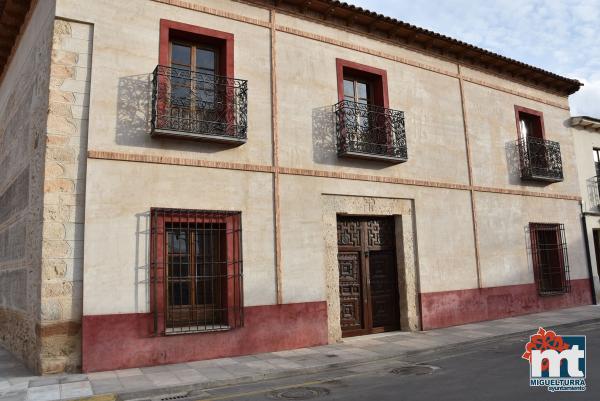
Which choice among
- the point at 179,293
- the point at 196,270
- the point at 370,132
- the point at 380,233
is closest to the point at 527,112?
the point at 370,132

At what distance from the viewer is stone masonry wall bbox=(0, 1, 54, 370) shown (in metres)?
7.66

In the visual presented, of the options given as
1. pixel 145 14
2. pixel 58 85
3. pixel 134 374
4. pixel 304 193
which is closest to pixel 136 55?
pixel 145 14

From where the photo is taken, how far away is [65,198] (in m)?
7.26

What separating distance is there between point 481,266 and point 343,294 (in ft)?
13.0

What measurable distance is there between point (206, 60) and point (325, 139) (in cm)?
279

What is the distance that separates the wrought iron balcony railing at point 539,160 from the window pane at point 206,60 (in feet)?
28.9

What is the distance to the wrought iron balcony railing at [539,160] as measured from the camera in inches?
513

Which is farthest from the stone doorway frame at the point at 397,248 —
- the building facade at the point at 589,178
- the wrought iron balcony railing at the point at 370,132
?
the building facade at the point at 589,178

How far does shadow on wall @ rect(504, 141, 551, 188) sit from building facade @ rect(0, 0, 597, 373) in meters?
0.08

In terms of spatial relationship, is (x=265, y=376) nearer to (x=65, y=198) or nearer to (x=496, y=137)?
(x=65, y=198)

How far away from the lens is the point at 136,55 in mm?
8133

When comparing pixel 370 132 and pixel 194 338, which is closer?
pixel 194 338

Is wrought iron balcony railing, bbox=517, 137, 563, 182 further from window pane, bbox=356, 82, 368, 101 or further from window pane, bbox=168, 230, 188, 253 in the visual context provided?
window pane, bbox=168, 230, 188, 253

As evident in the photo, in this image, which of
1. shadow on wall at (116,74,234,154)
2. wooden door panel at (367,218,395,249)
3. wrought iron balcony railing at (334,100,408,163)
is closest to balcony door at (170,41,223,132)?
shadow on wall at (116,74,234,154)
